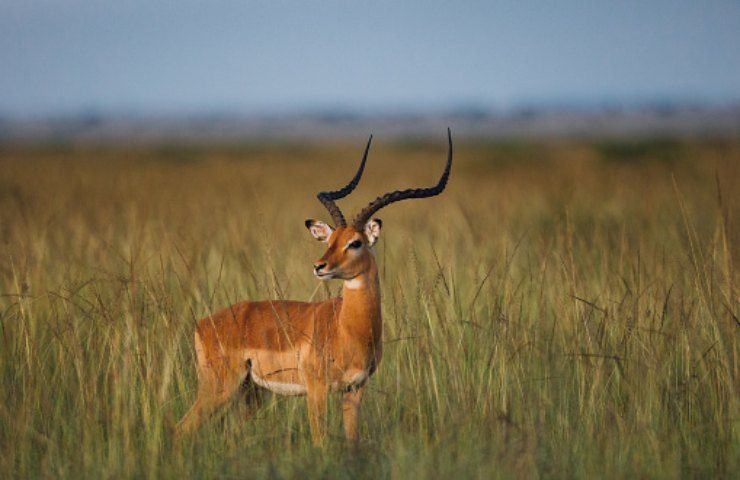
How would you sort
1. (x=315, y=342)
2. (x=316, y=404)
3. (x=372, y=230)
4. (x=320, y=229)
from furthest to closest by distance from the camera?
(x=320, y=229) < (x=372, y=230) < (x=315, y=342) < (x=316, y=404)

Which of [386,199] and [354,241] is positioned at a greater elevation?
[386,199]

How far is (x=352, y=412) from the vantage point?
5008 millimetres

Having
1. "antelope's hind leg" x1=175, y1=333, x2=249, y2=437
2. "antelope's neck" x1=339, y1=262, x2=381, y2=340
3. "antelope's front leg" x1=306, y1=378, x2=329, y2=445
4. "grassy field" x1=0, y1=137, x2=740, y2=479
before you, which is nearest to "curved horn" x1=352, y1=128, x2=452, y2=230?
"antelope's neck" x1=339, y1=262, x2=381, y2=340

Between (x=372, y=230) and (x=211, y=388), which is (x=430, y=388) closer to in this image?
(x=372, y=230)

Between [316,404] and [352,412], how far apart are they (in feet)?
0.69

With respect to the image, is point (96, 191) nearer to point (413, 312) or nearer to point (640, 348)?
point (413, 312)

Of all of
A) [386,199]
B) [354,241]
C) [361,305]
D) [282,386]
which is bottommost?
[282,386]

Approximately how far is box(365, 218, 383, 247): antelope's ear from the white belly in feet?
2.84

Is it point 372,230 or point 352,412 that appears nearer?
point 352,412

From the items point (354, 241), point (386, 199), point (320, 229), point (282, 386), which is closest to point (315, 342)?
point (282, 386)

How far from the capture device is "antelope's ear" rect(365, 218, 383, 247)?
207 inches

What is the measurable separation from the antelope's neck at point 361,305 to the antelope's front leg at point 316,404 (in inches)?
13.9

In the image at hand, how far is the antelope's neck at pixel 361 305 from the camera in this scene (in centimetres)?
510

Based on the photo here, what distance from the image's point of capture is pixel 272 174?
94.3 ft
